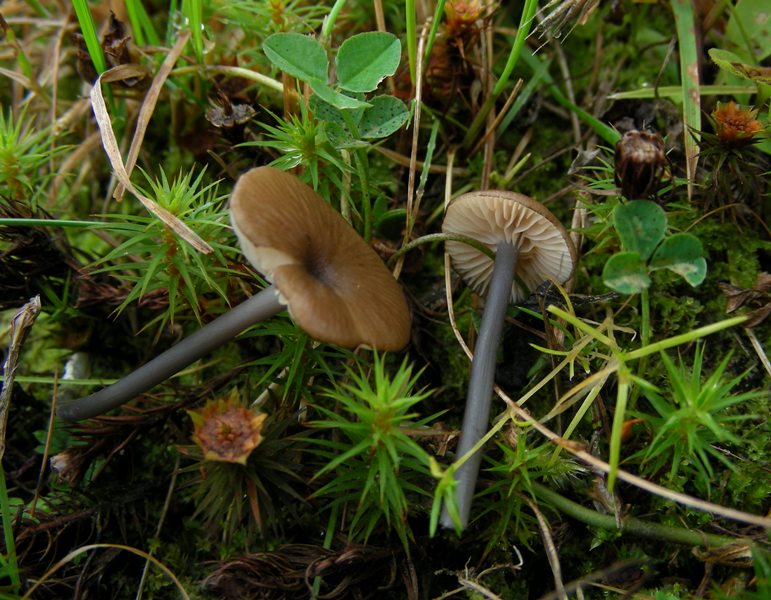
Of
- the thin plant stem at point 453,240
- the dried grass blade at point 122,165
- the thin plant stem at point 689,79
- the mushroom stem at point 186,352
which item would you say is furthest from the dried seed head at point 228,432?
the thin plant stem at point 689,79

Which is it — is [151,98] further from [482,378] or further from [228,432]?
[482,378]

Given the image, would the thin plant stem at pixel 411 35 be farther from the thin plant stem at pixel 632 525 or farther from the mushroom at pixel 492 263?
the thin plant stem at pixel 632 525

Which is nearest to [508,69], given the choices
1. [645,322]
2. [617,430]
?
[645,322]

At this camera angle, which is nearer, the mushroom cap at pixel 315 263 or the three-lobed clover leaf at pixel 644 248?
the mushroom cap at pixel 315 263

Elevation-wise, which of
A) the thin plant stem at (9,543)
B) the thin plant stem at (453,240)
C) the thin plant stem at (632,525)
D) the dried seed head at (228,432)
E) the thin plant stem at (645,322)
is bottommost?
the thin plant stem at (632,525)

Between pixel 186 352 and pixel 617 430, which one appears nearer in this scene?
pixel 617 430

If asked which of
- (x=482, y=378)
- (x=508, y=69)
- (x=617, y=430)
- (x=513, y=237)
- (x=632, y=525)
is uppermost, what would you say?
(x=508, y=69)

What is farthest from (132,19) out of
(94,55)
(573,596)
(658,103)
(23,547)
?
(573,596)
